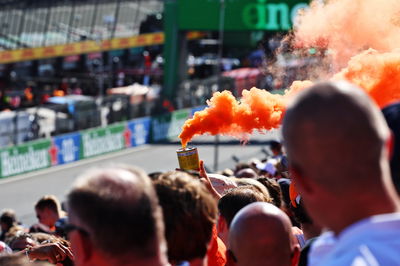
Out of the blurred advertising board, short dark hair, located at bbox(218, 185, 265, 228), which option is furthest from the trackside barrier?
short dark hair, located at bbox(218, 185, 265, 228)

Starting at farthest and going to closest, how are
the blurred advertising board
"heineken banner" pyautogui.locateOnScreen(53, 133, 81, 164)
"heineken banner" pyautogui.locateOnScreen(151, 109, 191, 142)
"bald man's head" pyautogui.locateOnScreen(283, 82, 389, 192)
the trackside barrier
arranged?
the blurred advertising board, "heineken banner" pyautogui.locateOnScreen(151, 109, 191, 142), "heineken banner" pyautogui.locateOnScreen(53, 133, 81, 164), the trackside barrier, "bald man's head" pyautogui.locateOnScreen(283, 82, 389, 192)

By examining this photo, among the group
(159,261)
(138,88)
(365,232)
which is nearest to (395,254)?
(365,232)

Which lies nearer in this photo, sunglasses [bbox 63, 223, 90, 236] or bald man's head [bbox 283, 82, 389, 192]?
bald man's head [bbox 283, 82, 389, 192]

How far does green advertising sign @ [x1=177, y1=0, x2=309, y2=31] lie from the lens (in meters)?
24.5

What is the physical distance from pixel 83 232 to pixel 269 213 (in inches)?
40.4

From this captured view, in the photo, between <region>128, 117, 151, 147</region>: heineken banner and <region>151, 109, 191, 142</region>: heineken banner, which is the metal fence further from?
<region>128, 117, 151, 147</region>: heineken banner

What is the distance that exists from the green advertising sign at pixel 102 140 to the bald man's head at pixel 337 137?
2641 cm

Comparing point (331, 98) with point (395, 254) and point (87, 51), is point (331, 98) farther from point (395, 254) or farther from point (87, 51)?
point (87, 51)

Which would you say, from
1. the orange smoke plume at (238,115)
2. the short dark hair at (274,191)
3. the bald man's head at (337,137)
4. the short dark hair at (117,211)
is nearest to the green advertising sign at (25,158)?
the short dark hair at (274,191)

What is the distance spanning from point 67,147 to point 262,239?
984 inches

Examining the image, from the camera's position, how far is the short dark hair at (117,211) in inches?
98.2

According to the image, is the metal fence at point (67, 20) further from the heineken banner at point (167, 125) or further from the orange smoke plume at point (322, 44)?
the orange smoke plume at point (322, 44)

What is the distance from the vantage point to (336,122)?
2162 millimetres

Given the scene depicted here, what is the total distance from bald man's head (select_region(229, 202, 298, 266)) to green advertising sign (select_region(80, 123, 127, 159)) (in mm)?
25281
